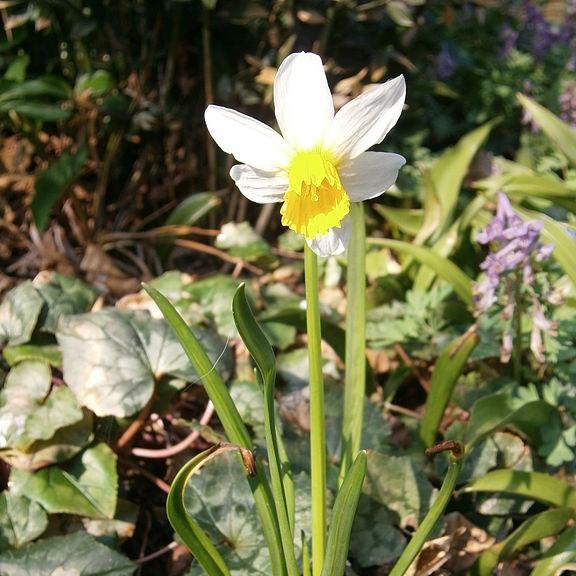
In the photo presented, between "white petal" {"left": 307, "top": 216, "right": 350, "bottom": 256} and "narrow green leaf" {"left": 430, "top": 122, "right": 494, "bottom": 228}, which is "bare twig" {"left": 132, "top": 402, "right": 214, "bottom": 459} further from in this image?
"narrow green leaf" {"left": 430, "top": 122, "right": 494, "bottom": 228}

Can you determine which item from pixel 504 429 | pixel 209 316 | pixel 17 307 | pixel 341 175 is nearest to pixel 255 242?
pixel 209 316

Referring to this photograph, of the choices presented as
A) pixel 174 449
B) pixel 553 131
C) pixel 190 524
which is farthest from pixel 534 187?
pixel 190 524

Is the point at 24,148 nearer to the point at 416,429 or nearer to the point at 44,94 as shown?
the point at 44,94

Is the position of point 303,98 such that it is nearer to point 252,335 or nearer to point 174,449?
point 252,335

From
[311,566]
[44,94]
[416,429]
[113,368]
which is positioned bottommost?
[416,429]

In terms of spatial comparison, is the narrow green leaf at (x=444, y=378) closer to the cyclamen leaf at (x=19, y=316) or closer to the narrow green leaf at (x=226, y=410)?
the narrow green leaf at (x=226, y=410)

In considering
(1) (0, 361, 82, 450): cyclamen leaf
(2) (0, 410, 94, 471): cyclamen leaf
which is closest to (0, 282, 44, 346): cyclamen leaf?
(1) (0, 361, 82, 450): cyclamen leaf

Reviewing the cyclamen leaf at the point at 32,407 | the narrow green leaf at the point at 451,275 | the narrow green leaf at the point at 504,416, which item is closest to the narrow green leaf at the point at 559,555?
the narrow green leaf at the point at 504,416
